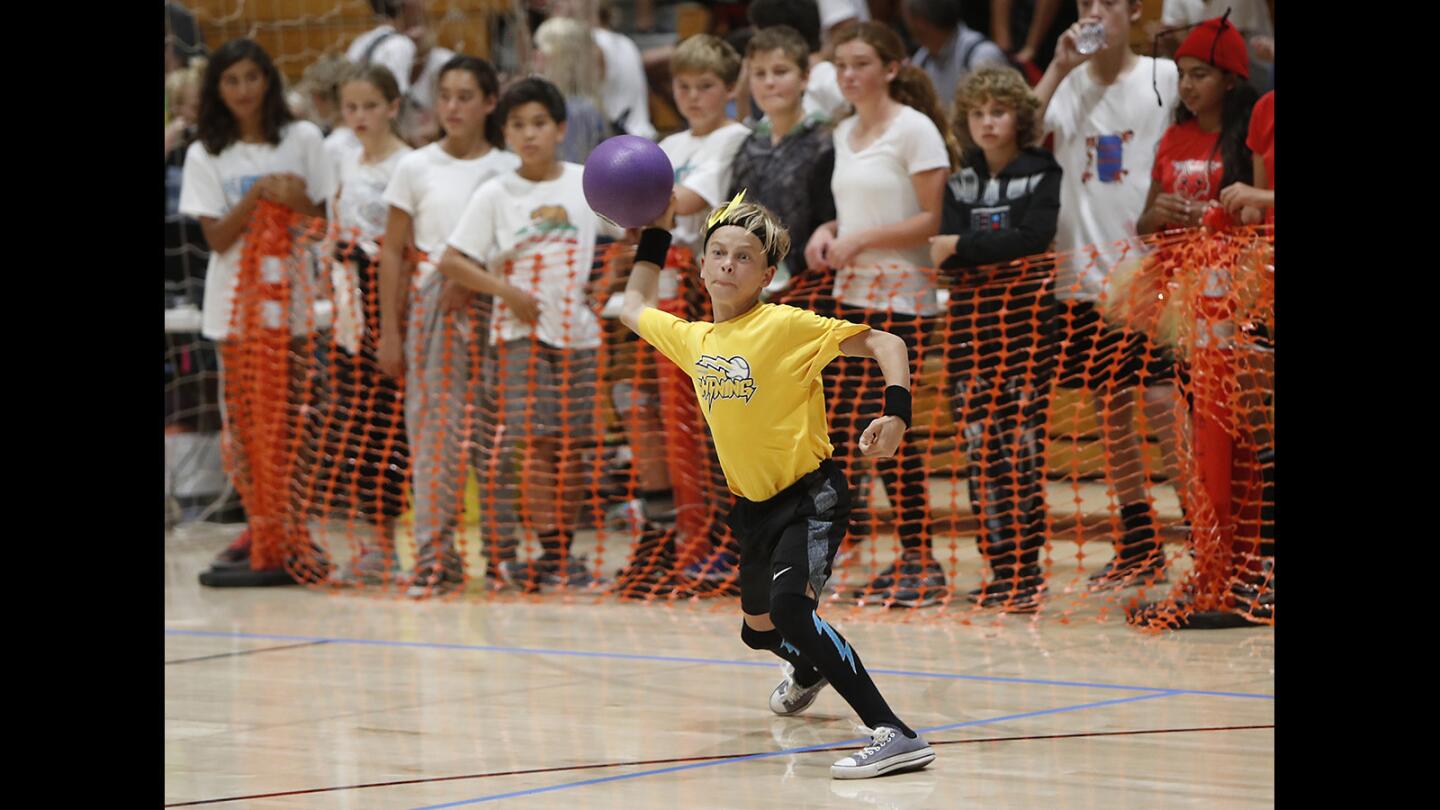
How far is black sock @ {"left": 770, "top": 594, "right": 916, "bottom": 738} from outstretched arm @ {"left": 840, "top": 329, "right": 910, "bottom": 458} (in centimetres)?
47

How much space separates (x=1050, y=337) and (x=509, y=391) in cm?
226

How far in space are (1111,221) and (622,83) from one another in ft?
11.9

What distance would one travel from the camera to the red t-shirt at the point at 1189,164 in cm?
640

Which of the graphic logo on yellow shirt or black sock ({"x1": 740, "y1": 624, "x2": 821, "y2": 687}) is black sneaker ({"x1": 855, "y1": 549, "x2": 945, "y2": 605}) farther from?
the graphic logo on yellow shirt

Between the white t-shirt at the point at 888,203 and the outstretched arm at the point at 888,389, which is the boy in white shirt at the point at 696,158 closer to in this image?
the white t-shirt at the point at 888,203

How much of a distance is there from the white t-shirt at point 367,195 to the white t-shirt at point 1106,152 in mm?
2972

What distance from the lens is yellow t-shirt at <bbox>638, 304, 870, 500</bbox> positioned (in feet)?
14.9

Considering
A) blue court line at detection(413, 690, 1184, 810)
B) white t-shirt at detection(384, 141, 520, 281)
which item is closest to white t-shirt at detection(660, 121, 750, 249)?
white t-shirt at detection(384, 141, 520, 281)

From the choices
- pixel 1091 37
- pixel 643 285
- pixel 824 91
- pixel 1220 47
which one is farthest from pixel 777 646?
pixel 824 91

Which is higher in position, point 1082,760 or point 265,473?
point 265,473
